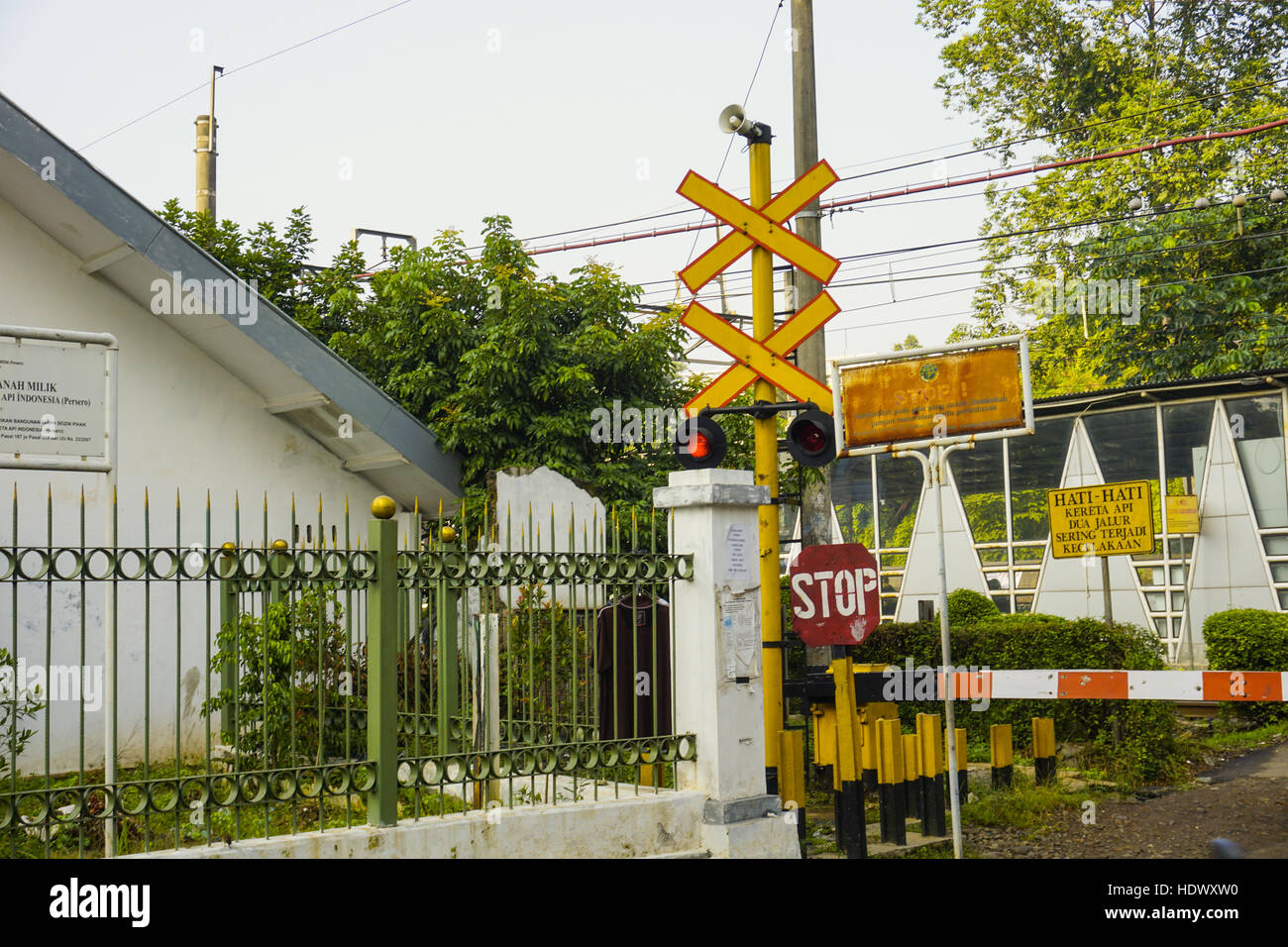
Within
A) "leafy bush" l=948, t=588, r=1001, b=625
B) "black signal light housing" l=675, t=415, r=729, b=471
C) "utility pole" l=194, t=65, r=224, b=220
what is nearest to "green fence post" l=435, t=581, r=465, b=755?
"black signal light housing" l=675, t=415, r=729, b=471

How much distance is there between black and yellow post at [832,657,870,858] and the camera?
7.67 metres

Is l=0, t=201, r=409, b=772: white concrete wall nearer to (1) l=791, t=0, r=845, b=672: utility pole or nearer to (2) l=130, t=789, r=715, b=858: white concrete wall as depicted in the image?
(2) l=130, t=789, r=715, b=858: white concrete wall

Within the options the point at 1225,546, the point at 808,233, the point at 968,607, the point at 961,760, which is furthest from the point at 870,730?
the point at 1225,546

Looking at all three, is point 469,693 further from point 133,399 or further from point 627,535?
point 133,399

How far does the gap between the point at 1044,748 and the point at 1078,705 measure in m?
1.41

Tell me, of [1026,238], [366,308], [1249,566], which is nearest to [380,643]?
[366,308]

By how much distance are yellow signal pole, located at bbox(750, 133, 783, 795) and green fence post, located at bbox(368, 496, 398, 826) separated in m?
3.07

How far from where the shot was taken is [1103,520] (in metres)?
12.6

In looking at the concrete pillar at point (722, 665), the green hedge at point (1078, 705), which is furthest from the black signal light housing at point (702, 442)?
the green hedge at point (1078, 705)

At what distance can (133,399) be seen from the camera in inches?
409

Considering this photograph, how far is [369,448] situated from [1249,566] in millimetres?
12981

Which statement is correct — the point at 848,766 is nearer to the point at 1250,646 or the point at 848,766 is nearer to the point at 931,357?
the point at 931,357

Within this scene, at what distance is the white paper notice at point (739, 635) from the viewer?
290 inches

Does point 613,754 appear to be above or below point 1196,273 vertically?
below
